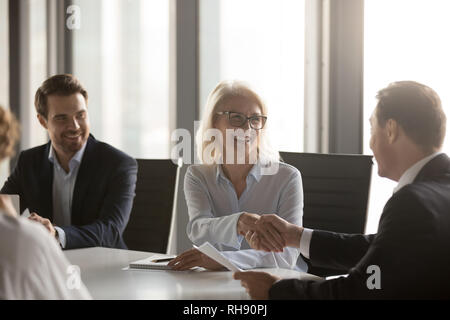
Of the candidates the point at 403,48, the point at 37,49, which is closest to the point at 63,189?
the point at 403,48

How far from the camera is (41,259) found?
3.13 ft

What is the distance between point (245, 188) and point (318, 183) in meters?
0.35

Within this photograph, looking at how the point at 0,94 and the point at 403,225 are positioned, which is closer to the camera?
the point at 403,225

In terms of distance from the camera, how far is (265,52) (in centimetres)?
366

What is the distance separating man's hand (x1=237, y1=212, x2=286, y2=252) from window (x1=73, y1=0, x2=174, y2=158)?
2.04m

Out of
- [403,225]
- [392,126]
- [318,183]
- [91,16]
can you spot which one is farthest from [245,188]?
[91,16]

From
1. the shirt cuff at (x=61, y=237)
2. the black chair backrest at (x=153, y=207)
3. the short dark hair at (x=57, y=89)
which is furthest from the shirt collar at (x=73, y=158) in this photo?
the shirt cuff at (x=61, y=237)

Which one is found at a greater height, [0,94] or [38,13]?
[38,13]

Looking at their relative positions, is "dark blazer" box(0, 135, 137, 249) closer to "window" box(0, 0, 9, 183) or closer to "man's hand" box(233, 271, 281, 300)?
"man's hand" box(233, 271, 281, 300)

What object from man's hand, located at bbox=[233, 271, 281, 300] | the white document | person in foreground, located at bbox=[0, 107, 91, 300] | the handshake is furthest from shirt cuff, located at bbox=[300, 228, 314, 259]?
person in foreground, located at bbox=[0, 107, 91, 300]

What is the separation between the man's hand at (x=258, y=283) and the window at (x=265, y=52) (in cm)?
191
